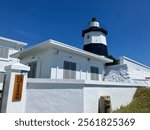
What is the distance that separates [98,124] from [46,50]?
21.8ft

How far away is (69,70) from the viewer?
10.0m

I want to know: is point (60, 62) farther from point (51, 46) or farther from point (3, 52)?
point (3, 52)

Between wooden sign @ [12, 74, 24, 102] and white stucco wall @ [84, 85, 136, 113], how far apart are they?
2443 millimetres

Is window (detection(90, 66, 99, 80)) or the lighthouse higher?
the lighthouse

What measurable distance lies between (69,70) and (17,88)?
5.82 m

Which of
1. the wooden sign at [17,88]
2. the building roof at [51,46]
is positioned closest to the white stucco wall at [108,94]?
the wooden sign at [17,88]

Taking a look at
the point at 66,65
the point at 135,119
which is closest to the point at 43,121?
the point at 135,119

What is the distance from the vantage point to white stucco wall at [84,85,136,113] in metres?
5.88

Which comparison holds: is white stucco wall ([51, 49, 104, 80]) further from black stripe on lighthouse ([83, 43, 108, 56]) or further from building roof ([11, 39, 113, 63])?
black stripe on lighthouse ([83, 43, 108, 56])

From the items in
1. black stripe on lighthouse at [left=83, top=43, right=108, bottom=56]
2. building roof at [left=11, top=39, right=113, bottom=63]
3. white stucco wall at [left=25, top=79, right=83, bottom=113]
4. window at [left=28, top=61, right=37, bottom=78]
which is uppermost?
black stripe on lighthouse at [left=83, top=43, right=108, bottom=56]

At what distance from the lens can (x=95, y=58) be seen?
1217 cm

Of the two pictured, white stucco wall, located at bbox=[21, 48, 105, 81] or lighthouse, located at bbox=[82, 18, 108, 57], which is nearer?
white stucco wall, located at bbox=[21, 48, 105, 81]

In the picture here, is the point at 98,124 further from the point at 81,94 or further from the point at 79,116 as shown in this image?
the point at 81,94

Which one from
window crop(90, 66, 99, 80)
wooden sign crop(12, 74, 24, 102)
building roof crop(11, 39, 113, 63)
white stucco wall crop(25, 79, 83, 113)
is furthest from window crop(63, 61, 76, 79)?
wooden sign crop(12, 74, 24, 102)
